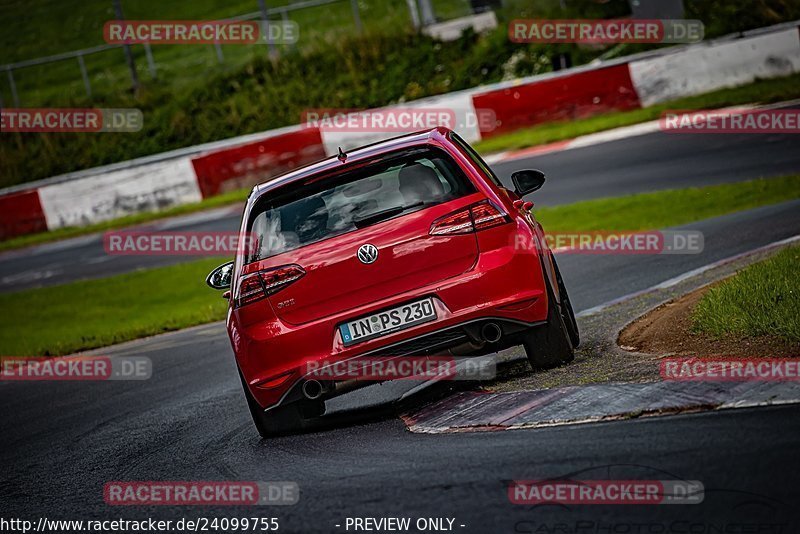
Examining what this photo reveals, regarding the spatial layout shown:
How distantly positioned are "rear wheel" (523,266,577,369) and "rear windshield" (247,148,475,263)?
84 cm

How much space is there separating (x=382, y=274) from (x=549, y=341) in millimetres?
1102

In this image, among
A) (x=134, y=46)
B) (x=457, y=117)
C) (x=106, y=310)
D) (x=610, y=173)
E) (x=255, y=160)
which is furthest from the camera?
(x=134, y=46)

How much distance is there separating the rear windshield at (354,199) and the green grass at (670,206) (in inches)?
307

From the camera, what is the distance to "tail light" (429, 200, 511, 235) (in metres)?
7.29

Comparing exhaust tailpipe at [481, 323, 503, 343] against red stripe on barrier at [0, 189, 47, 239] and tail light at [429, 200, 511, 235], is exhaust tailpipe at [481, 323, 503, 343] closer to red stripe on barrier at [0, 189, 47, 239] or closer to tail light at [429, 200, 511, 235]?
tail light at [429, 200, 511, 235]

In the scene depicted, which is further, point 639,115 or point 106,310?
point 639,115

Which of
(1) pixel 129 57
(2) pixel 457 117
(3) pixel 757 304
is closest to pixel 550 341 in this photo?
(3) pixel 757 304

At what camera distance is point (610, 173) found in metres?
19.0

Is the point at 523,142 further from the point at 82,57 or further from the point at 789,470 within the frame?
the point at 789,470

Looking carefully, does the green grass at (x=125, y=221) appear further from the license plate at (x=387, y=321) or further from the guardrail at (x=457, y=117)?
the license plate at (x=387, y=321)

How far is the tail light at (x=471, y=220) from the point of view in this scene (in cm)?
729

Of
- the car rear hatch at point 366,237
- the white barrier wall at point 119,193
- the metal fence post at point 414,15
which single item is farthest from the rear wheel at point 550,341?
the metal fence post at point 414,15

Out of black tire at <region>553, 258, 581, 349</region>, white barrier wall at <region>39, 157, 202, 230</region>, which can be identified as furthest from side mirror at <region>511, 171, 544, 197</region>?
white barrier wall at <region>39, 157, 202, 230</region>

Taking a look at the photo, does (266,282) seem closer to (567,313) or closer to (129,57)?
(567,313)
